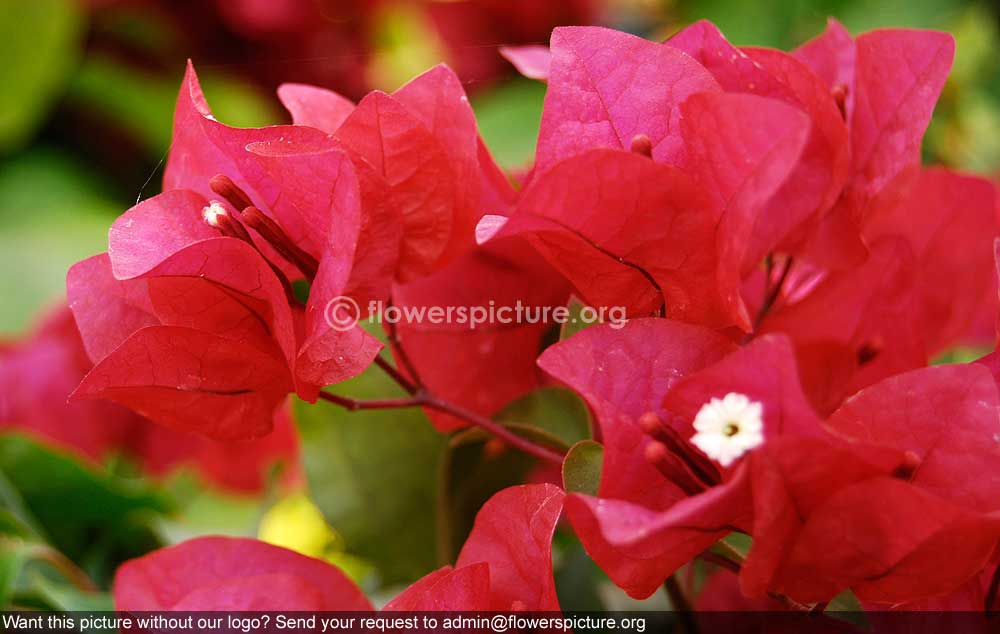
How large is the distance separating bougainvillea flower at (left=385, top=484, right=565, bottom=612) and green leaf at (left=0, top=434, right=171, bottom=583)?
271mm

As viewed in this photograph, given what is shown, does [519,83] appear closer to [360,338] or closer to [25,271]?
[25,271]

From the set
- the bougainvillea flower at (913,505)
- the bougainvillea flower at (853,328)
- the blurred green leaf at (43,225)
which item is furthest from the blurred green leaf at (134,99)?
the bougainvillea flower at (913,505)

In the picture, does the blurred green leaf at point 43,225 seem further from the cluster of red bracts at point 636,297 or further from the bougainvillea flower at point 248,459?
the cluster of red bracts at point 636,297

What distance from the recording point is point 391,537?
20.7 inches

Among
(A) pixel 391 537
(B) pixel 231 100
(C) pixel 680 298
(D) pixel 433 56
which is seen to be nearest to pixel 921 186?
(C) pixel 680 298

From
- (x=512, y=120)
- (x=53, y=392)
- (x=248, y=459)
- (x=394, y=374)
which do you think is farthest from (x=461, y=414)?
(x=512, y=120)

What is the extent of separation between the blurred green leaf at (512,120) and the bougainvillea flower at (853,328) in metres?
0.68

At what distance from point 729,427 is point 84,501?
431mm

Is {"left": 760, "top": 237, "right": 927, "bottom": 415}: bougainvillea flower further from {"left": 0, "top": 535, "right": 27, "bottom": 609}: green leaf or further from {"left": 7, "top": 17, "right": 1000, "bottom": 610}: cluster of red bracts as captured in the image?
{"left": 0, "top": 535, "right": 27, "bottom": 609}: green leaf

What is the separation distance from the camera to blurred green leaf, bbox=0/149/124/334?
1.16 metres

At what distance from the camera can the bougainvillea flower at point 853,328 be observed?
16.4 inches

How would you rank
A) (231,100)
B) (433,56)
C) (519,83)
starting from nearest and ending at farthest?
(231,100) → (519,83) → (433,56)

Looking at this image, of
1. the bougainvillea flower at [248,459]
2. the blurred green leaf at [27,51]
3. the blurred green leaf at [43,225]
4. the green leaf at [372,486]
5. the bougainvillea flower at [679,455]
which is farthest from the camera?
the blurred green leaf at [27,51]

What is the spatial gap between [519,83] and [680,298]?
1.18 m
